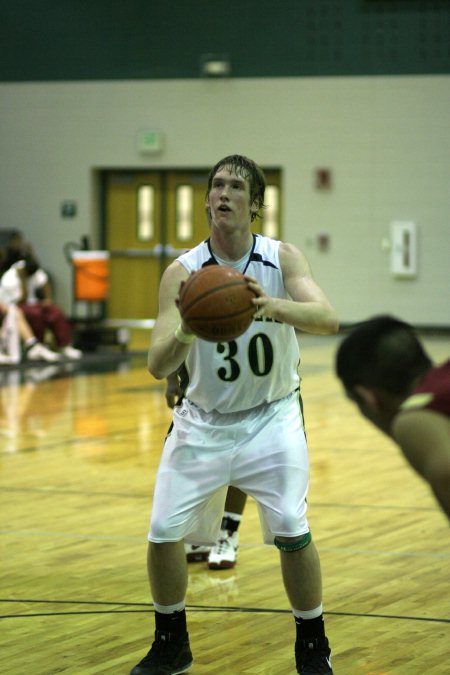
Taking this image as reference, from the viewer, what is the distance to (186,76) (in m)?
17.0

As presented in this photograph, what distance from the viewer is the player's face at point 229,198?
361cm

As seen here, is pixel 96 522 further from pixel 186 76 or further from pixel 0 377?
pixel 186 76

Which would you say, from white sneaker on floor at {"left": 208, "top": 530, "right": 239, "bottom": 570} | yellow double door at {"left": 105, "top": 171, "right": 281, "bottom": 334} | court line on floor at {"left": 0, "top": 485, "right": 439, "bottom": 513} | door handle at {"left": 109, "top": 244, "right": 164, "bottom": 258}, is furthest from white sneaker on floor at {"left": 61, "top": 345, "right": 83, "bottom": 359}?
white sneaker on floor at {"left": 208, "top": 530, "right": 239, "bottom": 570}

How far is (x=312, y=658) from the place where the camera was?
11.4 feet

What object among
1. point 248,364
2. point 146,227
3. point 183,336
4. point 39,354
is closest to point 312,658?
point 248,364

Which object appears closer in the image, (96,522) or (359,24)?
(96,522)

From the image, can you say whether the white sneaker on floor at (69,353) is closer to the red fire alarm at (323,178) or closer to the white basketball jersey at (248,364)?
the red fire alarm at (323,178)

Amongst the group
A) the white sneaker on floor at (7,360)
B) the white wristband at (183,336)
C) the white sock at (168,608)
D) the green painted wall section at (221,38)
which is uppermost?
the green painted wall section at (221,38)

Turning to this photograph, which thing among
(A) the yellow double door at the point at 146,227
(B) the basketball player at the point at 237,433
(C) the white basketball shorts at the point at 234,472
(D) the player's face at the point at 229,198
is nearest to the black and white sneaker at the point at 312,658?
(B) the basketball player at the point at 237,433

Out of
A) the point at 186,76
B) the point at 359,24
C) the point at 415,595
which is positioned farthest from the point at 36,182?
the point at 415,595

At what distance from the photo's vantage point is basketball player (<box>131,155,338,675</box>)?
137 inches

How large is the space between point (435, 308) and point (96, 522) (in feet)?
37.0

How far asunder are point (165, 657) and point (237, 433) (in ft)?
2.36

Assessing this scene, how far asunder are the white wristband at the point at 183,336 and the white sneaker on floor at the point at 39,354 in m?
10.3
